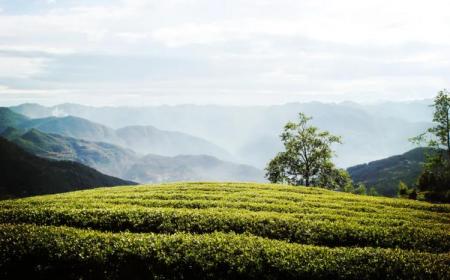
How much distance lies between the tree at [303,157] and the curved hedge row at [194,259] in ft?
232

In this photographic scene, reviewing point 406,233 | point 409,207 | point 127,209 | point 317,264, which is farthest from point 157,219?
point 409,207

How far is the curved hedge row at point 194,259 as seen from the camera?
20.4m

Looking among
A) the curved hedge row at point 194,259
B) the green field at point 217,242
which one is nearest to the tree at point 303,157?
the green field at point 217,242

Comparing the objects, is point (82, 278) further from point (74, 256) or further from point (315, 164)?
point (315, 164)

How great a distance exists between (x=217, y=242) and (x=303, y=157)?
7594 cm

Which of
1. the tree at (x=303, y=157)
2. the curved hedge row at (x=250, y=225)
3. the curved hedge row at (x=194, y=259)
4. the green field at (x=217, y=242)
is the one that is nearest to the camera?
the curved hedge row at (x=194, y=259)

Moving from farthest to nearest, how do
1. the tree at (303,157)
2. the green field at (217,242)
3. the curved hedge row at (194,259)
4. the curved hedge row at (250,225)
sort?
the tree at (303,157)
the curved hedge row at (250,225)
the green field at (217,242)
the curved hedge row at (194,259)

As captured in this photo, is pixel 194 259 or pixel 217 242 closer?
pixel 194 259

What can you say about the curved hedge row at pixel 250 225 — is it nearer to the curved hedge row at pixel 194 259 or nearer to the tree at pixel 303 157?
the curved hedge row at pixel 194 259

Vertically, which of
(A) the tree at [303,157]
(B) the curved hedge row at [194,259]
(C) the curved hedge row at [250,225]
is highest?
(A) the tree at [303,157]

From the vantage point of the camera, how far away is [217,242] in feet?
74.7

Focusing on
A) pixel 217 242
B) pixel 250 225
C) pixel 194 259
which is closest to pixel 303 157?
pixel 250 225

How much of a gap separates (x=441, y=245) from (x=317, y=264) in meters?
10.8

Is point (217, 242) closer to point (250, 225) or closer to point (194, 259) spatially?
point (194, 259)
